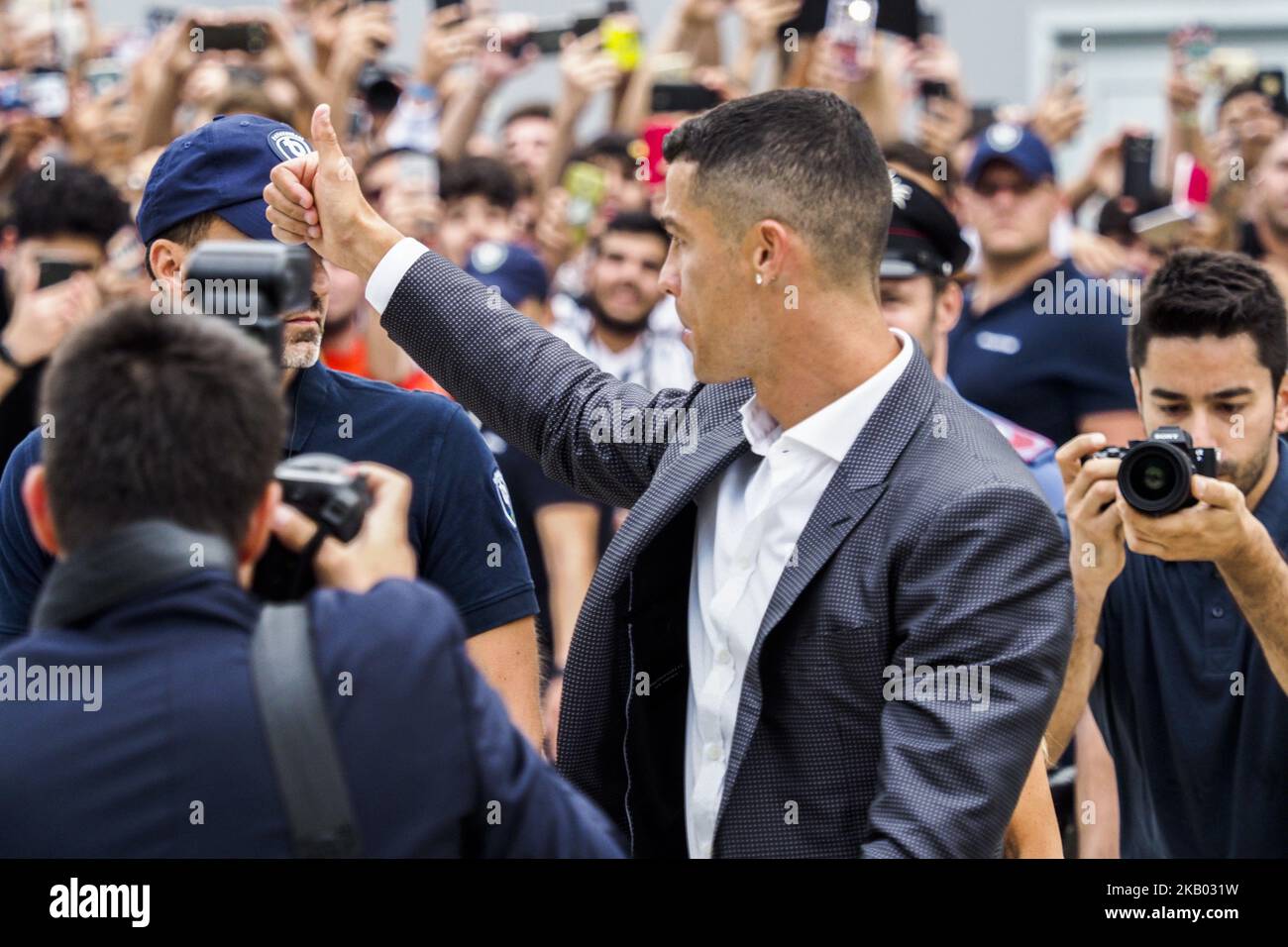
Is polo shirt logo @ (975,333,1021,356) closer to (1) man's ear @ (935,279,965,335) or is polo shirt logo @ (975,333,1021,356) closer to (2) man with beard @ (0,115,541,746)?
(1) man's ear @ (935,279,965,335)

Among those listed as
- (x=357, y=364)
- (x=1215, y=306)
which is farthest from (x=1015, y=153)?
(x=1215, y=306)

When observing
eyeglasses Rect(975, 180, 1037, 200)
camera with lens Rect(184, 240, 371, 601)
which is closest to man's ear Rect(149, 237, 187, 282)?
camera with lens Rect(184, 240, 371, 601)

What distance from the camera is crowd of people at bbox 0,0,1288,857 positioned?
1793 mm

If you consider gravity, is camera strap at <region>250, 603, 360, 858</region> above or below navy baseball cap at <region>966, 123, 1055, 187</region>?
above

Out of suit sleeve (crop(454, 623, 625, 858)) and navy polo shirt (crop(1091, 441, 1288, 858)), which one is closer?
suit sleeve (crop(454, 623, 625, 858))

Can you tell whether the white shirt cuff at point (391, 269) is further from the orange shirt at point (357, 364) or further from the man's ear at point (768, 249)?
the orange shirt at point (357, 364)

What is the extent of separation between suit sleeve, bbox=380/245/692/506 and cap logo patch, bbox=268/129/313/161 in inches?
10.3

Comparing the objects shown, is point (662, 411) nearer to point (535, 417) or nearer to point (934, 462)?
point (535, 417)

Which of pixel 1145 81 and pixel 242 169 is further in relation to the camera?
pixel 1145 81

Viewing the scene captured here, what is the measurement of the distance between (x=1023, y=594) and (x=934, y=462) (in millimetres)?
213

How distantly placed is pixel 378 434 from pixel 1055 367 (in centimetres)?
256

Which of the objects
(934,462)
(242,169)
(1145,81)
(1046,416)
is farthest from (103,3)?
(934,462)
